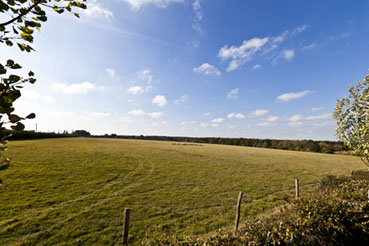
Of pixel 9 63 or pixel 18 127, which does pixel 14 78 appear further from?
pixel 18 127

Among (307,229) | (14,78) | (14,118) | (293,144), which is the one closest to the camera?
(14,118)

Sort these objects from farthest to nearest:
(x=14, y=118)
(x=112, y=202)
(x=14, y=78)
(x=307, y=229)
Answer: (x=112, y=202) < (x=307, y=229) < (x=14, y=78) < (x=14, y=118)

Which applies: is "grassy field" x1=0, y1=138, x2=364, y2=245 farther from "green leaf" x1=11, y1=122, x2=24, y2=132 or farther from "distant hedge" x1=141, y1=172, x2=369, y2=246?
"green leaf" x1=11, y1=122, x2=24, y2=132

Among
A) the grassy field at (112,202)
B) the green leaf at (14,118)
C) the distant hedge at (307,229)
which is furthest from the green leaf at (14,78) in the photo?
the grassy field at (112,202)

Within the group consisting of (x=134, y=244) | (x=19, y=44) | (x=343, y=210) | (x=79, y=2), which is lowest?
(x=134, y=244)

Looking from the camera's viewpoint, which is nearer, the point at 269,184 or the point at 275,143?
the point at 269,184

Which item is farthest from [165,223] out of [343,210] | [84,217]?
[343,210]

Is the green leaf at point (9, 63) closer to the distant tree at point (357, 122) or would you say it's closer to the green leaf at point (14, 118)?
the green leaf at point (14, 118)

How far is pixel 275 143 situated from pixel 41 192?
373ft

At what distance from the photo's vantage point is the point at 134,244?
9.16m

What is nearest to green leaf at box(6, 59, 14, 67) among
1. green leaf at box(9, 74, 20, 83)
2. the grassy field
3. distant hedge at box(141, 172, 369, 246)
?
green leaf at box(9, 74, 20, 83)

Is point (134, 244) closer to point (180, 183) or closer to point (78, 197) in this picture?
point (78, 197)

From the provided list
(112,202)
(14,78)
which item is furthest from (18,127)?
(112,202)

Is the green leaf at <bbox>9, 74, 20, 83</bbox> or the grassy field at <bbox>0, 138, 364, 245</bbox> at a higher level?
the green leaf at <bbox>9, 74, 20, 83</bbox>
